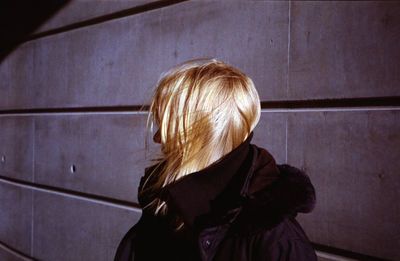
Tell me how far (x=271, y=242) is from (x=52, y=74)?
3.50 meters

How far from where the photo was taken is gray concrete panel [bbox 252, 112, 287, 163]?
215 centimetres

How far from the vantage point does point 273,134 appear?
7.17ft

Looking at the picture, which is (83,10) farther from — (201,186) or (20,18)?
(201,186)

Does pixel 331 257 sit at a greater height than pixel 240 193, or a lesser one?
lesser

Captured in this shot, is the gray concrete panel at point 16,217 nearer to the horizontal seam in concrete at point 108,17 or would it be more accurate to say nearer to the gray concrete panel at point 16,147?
the gray concrete panel at point 16,147

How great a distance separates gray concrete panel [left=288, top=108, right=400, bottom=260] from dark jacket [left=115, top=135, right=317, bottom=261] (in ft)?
2.70

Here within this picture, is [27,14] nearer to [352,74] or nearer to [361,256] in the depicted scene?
[352,74]

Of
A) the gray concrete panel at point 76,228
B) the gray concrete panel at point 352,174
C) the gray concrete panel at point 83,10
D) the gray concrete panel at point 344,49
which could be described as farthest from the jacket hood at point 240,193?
the gray concrete panel at point 83,10

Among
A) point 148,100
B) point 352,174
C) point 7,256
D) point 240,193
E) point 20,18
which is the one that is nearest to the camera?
point 240,193

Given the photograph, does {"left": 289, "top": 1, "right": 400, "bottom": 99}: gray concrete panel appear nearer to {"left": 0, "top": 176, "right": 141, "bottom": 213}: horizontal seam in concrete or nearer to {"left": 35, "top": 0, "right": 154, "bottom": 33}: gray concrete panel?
{"left": 35, "top": 0, "right": 154, "bottom": 33}: gray concrete panel

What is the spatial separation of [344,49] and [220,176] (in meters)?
1.29

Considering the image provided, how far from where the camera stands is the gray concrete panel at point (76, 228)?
121 inches

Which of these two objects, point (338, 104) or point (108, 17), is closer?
point (338, 104)

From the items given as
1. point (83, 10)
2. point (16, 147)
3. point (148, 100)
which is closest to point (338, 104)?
point (148, 100)
